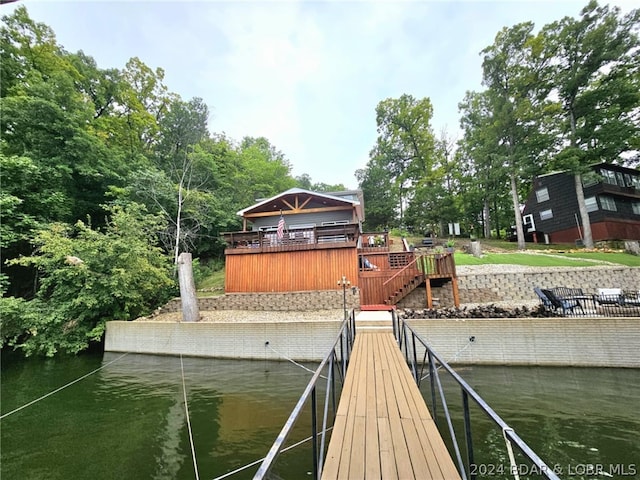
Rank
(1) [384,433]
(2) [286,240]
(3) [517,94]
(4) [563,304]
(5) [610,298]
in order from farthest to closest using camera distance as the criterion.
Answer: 1. (3) [517,94]
2. (2) [286,240]
3. (5) [610,298]
4. (4) [563,304]
5. (1) [384,433]

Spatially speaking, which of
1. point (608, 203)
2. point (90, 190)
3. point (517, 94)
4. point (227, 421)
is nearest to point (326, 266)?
point (227, 421)

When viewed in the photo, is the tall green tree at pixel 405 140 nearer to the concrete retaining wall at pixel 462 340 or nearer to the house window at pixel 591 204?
the house window at pixel 591 204

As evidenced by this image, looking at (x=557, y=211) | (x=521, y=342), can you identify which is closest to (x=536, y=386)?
(x=521, y=342)

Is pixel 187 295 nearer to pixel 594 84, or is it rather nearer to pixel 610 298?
pixel 610 298

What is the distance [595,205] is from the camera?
19031 millimetres

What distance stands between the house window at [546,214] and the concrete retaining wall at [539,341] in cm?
2074

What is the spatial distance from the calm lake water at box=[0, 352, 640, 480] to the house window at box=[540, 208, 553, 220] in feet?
70.4

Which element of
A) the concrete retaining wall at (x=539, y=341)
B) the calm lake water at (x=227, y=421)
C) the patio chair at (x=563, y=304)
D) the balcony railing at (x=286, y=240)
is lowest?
the calm lake water at (x=227, y=421)

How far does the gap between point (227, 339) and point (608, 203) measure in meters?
27.5

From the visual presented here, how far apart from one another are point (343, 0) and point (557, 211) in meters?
23.4

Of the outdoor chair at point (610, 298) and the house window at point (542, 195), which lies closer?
the outdoor chair at point (610, 298)

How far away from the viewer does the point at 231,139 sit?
2948cm

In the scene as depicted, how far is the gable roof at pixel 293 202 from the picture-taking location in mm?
14805

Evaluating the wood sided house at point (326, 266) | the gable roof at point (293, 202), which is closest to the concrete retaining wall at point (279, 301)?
the wood sided house at point (326, 266)
